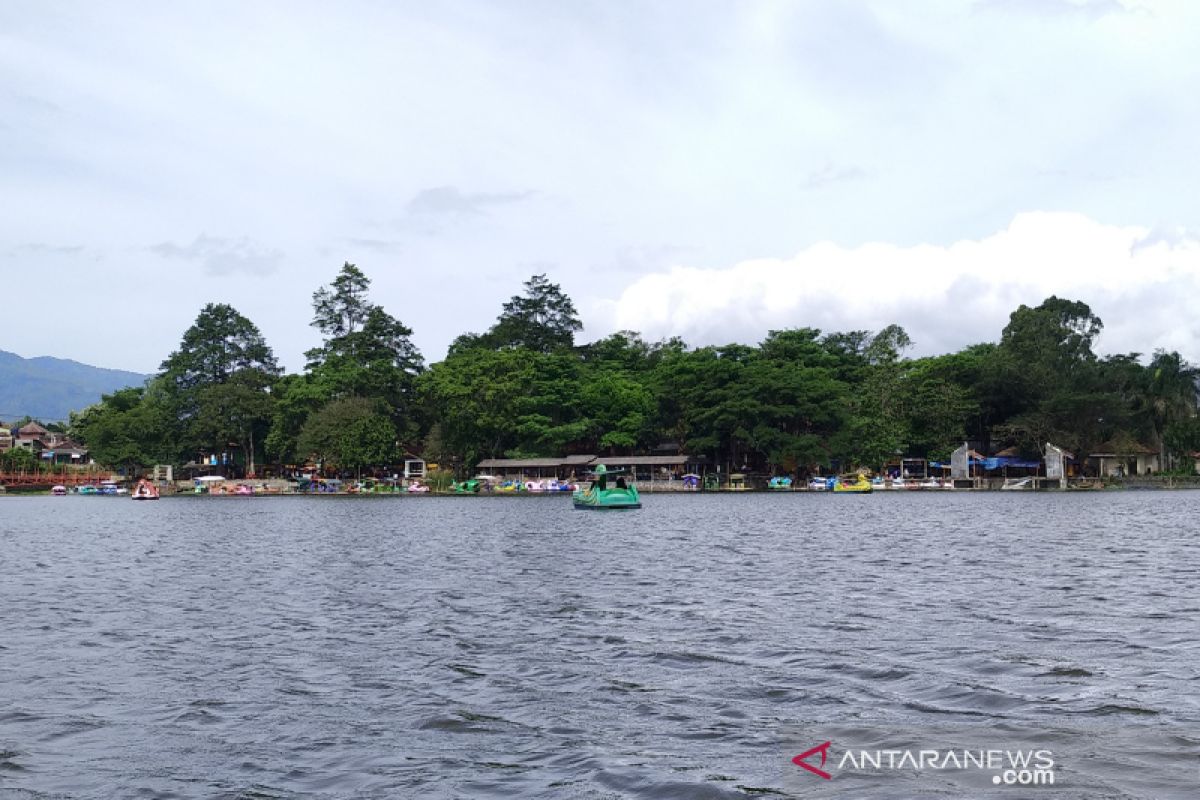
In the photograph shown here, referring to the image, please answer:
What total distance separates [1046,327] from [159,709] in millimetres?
89720

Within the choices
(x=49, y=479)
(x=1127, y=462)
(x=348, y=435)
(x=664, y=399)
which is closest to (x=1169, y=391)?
(x=1127, y=462)

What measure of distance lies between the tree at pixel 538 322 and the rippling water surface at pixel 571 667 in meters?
80.9

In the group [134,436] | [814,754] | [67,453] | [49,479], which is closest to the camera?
[814,754]

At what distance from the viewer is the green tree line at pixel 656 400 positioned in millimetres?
Answer: 86812

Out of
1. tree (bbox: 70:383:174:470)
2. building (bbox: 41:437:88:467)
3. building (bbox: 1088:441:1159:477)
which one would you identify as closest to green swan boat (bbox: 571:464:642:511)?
building (bbox: 1088:441:1159:477)

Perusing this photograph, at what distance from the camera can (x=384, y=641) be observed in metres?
16.1

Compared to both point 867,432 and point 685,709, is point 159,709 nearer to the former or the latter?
Result: point 685,709

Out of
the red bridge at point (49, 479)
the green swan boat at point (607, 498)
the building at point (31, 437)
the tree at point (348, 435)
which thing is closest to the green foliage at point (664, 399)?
the tree at point (348, 435)

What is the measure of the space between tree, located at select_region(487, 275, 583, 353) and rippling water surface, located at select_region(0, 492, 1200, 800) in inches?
3185

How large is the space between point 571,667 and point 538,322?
100808mm

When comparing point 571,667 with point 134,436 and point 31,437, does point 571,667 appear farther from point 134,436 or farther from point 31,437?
point 31,437

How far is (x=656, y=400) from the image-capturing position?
3765 inches

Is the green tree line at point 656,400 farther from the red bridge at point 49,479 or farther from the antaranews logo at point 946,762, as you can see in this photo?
the antaranews logo at point 946,762

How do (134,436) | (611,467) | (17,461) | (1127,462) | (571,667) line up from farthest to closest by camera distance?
1. (17,461)
2. (134,436)
3. (611,467)
4. (1127,462)
5. (571,667)
